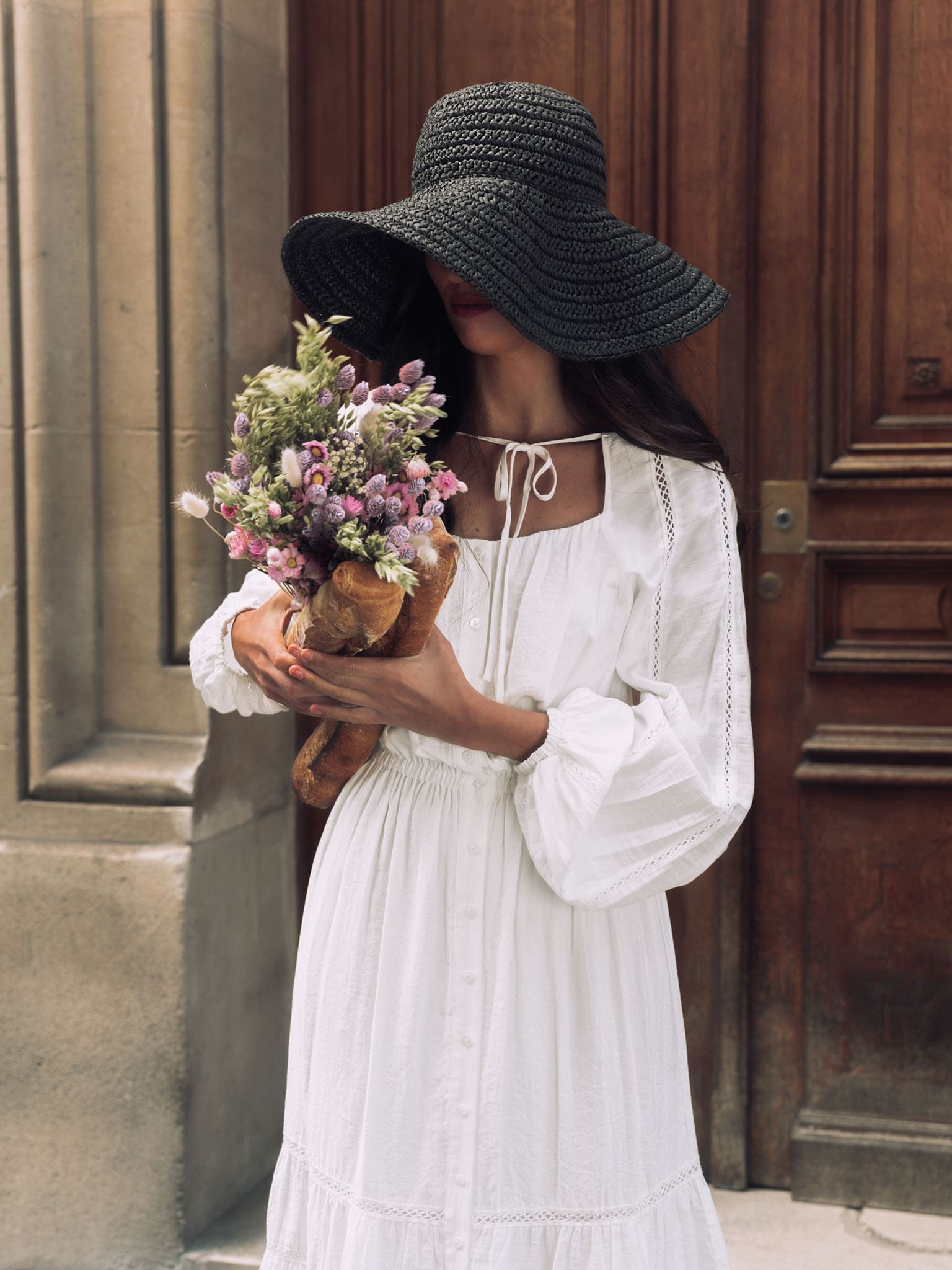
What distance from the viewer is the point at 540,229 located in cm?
163

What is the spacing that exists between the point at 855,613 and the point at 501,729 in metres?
1.42

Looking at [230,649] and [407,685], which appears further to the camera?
[230,649]

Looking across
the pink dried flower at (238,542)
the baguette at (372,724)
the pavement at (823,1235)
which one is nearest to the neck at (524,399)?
the baguette at (372,724)

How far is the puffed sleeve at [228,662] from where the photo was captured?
1.85 m

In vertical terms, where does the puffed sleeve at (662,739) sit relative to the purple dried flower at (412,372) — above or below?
below

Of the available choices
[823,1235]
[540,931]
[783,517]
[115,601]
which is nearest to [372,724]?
[540,931]

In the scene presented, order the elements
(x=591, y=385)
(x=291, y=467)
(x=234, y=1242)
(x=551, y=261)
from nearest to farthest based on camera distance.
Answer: (x=291, y=467), (x=551, y=261), (x=591, y=385), (x=234, y=1242)

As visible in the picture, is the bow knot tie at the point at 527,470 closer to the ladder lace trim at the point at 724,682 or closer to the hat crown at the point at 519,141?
the ladder lace trim at the point at 724,682

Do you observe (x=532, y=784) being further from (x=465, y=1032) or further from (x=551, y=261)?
(x=551, y=261)

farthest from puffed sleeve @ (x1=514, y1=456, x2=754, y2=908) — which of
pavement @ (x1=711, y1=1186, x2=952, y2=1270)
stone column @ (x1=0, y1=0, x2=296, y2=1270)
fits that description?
pavement @ (x1=711, y1=1186, x2=952, y2=1270)

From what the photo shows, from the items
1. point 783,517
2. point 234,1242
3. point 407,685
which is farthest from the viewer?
point 783,517

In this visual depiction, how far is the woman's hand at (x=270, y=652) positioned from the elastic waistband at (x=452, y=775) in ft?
0.52

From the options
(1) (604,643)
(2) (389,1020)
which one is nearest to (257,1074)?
(2) (389,1020)

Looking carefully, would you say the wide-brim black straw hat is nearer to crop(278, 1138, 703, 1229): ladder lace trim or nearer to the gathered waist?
the gathered waist
